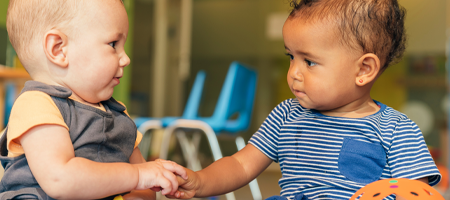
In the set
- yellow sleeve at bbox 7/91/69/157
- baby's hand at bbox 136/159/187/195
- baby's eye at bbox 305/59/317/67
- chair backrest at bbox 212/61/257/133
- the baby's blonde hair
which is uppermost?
the baby's blonde hair

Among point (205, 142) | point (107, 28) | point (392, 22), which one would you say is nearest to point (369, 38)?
point (392, 22)

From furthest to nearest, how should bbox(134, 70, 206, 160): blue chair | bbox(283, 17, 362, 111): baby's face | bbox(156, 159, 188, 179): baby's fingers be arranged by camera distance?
bbox(134, 70, 206, 160): blue chair < bbox(283, 17, 362, 111): baby's face < bbox(156, 159, 188, 179): baby's fingers

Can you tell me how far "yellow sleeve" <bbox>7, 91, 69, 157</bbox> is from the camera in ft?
1.77

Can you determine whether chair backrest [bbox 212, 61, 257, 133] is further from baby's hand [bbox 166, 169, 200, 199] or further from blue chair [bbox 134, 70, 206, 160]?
baby's hand [bbox 166, 169, 200, 199]

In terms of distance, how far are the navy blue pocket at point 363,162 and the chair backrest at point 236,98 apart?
4.81ft

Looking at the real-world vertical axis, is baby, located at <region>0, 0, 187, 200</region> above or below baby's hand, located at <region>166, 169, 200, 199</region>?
above

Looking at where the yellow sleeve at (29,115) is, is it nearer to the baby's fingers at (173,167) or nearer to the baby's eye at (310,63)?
the baby's fingers at (173,167)

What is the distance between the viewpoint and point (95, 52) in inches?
24.6

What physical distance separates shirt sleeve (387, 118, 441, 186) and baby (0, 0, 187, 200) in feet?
1.30

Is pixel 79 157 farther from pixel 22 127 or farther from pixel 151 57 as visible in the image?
pixel 151 57

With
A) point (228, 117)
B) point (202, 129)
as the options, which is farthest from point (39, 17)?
point (228, 117)

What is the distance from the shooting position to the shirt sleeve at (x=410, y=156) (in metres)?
0.69

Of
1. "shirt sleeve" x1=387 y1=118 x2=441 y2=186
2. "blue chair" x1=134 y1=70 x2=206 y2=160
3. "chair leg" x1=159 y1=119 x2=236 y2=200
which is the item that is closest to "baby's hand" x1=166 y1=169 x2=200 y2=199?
"shirt sleeve" x1=387 y1=118 x2=441 y2=186

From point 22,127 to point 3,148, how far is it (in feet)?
0.40
